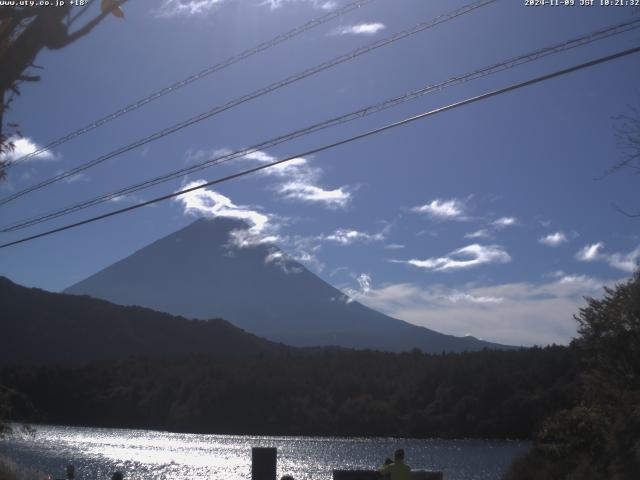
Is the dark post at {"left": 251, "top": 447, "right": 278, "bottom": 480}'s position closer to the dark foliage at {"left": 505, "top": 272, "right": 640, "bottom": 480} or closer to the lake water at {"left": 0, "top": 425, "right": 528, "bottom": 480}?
the dark foliage at {"left": 505, "top": 272, "right": 640, "bottom": 480}

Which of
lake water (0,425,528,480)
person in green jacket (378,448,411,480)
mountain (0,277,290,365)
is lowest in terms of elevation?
lake water (0,425,528,480)

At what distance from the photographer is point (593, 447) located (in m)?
17.2

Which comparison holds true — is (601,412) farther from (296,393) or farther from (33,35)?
(296,393)

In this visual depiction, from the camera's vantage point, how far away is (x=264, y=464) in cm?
1122

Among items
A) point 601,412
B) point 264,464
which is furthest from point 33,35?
point 601,412

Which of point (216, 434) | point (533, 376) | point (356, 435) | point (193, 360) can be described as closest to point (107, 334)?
point (193, 360)

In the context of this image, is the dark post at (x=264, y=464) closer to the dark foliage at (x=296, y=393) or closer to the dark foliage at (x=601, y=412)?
the dark foliage at (x=601, y=412)

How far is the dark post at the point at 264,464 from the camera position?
11.2 meters

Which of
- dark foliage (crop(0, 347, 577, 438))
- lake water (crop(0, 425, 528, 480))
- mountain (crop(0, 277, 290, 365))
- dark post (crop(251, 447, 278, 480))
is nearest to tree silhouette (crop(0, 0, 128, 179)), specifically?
dark post (crop(251, 447, 278, 480))

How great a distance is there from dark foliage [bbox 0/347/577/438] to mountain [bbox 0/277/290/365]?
9.44 metres

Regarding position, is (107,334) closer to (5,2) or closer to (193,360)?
(193,360)

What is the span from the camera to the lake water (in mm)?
53031

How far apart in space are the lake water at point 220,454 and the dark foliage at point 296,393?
3272 mm

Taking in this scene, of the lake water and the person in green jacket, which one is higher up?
the person in green jacket
